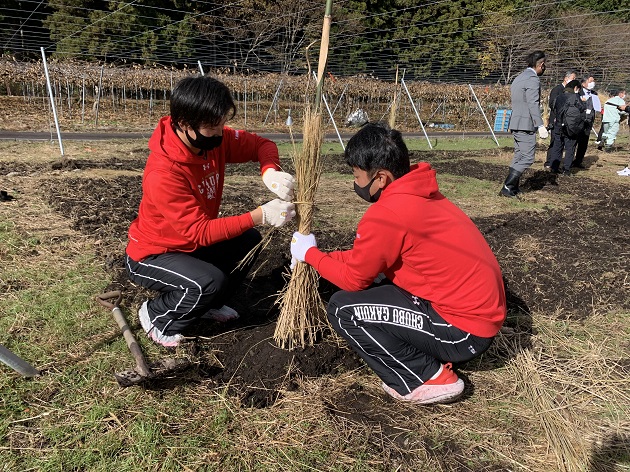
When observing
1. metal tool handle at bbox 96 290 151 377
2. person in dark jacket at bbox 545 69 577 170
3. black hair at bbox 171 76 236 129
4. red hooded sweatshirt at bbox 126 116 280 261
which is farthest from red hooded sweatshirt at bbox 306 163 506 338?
person in dark jacket at bbox 545 69 577 170

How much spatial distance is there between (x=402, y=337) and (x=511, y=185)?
5.21 meters

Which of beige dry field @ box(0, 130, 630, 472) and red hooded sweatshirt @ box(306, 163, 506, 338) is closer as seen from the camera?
beige dry field @ box(0, 130, 630, 472)

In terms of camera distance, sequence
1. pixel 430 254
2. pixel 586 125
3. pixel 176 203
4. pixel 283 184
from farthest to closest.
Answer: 1. pixel 586 125
2. pixel 283 184
3. pixel 176 203
4. pixel 430 254

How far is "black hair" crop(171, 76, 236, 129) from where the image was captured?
6.96 feet

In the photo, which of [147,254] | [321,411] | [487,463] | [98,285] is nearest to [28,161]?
[98,285]

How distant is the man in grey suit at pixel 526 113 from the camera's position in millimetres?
6117

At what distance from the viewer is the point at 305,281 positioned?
2.42m

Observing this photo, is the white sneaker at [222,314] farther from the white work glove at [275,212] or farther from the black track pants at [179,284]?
the white work glove at [275,212]

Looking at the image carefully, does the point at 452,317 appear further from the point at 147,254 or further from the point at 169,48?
the point at 169,48

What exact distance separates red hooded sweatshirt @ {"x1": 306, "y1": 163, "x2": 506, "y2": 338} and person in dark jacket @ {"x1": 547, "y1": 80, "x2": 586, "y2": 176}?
7316 millimetres

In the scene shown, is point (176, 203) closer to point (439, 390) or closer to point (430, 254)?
point (430, 254)

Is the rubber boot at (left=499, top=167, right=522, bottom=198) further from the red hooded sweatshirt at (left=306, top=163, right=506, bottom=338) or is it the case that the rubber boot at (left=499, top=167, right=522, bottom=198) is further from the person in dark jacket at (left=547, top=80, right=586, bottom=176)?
the red hooded sweatshirt at (left=306, top=163, right=506, bottom=338)

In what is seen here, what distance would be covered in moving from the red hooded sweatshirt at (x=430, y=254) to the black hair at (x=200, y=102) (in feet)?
2.85

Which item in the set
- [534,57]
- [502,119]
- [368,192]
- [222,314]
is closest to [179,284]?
[222,314]
